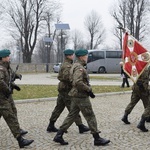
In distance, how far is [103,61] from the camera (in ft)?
143

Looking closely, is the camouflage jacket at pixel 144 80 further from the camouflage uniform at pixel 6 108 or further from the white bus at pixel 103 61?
the white bus at pixel 103 61

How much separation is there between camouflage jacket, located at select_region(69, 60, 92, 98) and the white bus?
36.4m

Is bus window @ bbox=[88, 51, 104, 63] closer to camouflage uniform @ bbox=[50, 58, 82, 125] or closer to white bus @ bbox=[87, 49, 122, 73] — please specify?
white bus @ bbox=[87, 49, 122, 73]

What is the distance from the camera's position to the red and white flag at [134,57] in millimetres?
7488

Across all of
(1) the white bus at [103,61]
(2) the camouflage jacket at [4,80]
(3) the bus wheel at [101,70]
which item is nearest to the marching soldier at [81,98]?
(2) the camouflage jacket at [4,80]

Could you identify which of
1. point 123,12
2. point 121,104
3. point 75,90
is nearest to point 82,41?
point 123,12

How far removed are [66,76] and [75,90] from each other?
0.76 metres

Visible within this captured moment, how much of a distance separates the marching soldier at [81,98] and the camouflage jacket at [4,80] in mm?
1186

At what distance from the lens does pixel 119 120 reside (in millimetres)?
8586

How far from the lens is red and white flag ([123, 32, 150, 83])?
7.49 m

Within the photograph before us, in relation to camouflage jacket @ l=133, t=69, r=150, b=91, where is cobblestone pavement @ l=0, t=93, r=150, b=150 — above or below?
below

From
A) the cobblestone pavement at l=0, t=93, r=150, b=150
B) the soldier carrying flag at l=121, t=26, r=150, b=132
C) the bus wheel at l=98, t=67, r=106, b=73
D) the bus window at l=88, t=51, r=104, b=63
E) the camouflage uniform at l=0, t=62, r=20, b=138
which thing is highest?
the bus window at l=88, t=51, r=104, b=63

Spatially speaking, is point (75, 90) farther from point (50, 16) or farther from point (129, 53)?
point (50, 16)

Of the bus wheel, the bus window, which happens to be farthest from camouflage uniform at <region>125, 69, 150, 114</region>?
the bus wheel
